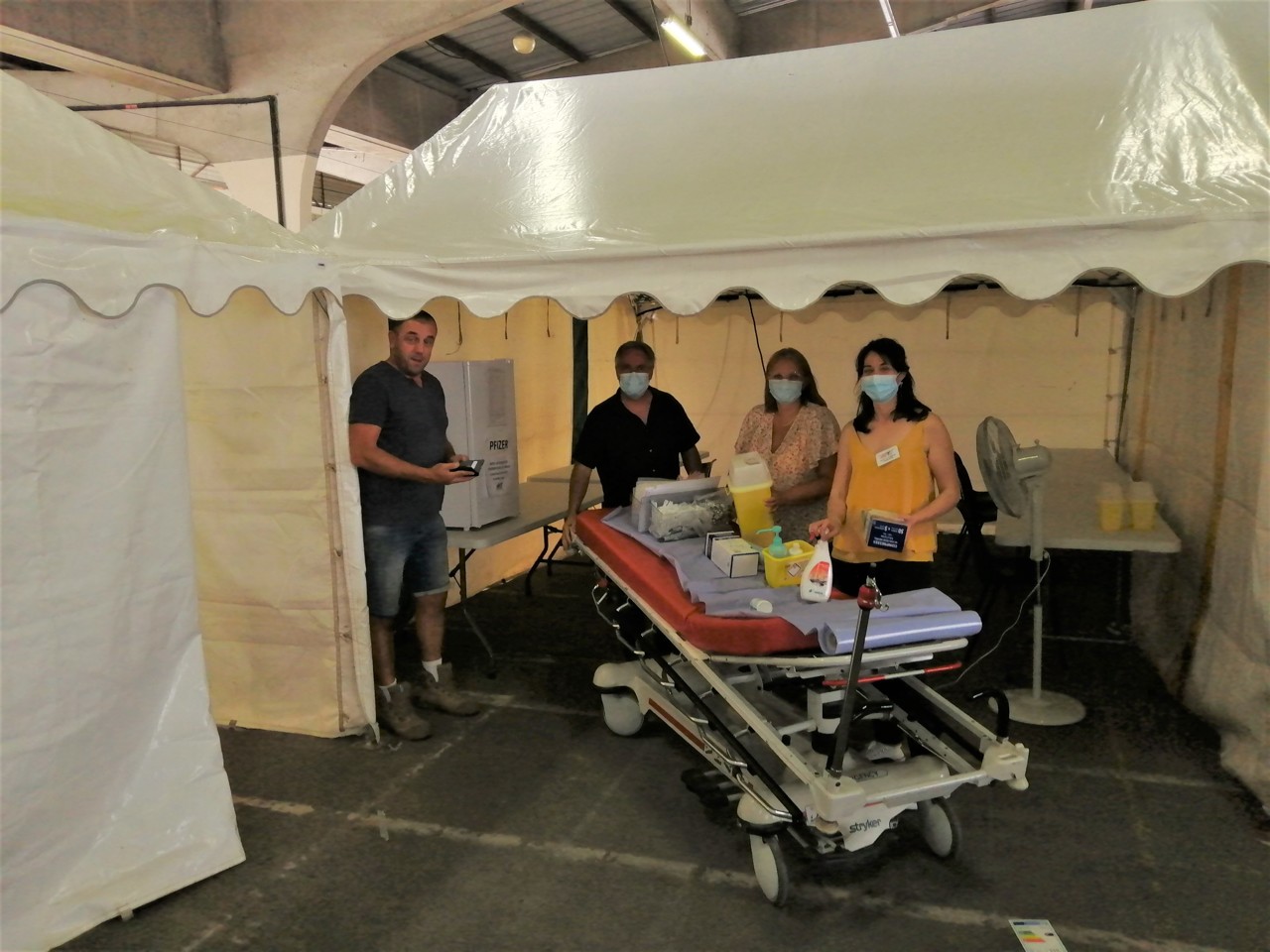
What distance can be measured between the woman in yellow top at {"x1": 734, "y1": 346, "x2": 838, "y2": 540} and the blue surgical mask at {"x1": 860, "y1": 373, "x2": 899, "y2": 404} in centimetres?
43

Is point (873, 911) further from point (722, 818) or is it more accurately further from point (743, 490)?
point (743, 490)

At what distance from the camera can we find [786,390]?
3195 mm

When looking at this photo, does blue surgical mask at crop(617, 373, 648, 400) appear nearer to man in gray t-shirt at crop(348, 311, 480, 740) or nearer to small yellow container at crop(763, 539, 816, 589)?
man in gray t-shirt at crop(348, 311, 480, 740)

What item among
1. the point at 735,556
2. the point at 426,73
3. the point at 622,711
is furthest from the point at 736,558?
the point at 426,73

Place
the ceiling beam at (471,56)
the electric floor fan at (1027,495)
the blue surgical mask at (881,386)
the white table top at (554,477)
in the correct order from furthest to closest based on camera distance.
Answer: the ceiling beam at (471,56)
the white table top at (554,477)
the electric floor fan at (1027,495)
the blue surgical mask at (881,386)

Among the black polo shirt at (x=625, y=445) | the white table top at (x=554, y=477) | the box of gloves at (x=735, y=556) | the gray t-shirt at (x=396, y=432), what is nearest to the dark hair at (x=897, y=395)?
the box of gloves at (x=735, y=556)

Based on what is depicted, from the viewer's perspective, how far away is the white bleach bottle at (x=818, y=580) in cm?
226

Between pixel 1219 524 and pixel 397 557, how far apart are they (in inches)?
124

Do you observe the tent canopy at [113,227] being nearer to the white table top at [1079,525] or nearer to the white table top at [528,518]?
the white table top at [528,518]

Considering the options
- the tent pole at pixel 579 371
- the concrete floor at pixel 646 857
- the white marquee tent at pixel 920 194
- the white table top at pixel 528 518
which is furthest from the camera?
the tent pole at pixel 579 371

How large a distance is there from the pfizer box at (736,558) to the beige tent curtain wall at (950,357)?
4127 millimetres

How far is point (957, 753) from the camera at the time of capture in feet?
7.66

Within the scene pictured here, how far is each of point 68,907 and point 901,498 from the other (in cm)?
254

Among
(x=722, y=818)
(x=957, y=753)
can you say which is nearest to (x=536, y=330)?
(x=722, y=818)
